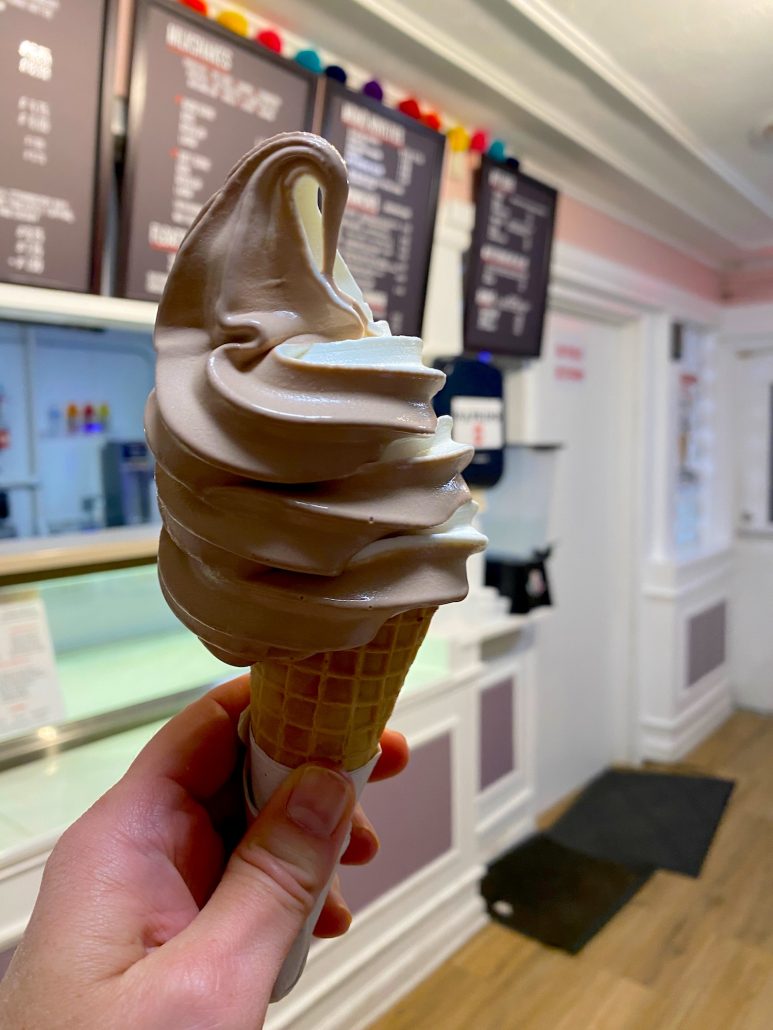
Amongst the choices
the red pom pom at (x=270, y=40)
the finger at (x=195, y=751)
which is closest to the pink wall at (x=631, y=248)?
the red pom pom at (x=270, y=40)

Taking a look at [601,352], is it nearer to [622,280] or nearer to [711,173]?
[622,280]

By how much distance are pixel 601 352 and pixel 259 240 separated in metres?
3.86

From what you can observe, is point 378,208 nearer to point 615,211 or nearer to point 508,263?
point 508,263

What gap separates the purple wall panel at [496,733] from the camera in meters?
3.48

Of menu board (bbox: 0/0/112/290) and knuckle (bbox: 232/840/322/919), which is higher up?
menu board (bbox: 0/0/112/290)


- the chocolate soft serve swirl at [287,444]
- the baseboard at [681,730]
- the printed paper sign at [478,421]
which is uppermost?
the printed paper sign at [478,421]

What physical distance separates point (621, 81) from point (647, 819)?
3.52m

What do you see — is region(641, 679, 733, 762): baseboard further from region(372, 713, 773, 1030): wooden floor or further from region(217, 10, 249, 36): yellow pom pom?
region(217, 10, 249, 36): yellow pom pom

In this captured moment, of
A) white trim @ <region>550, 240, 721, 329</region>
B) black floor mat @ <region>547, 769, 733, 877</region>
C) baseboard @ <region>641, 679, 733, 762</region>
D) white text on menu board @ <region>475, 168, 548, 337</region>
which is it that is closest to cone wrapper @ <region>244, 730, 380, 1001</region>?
white text on menu board @ <region>475, 168, 548, 337</region>

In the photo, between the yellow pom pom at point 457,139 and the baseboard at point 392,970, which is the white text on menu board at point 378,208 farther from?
the baseboard at point 392,970

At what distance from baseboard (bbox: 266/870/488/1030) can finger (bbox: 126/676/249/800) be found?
1.49 metres

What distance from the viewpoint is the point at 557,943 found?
9.95ft

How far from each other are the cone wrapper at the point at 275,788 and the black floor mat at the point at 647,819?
2981mm

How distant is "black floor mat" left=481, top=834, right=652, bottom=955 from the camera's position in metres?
3.13
